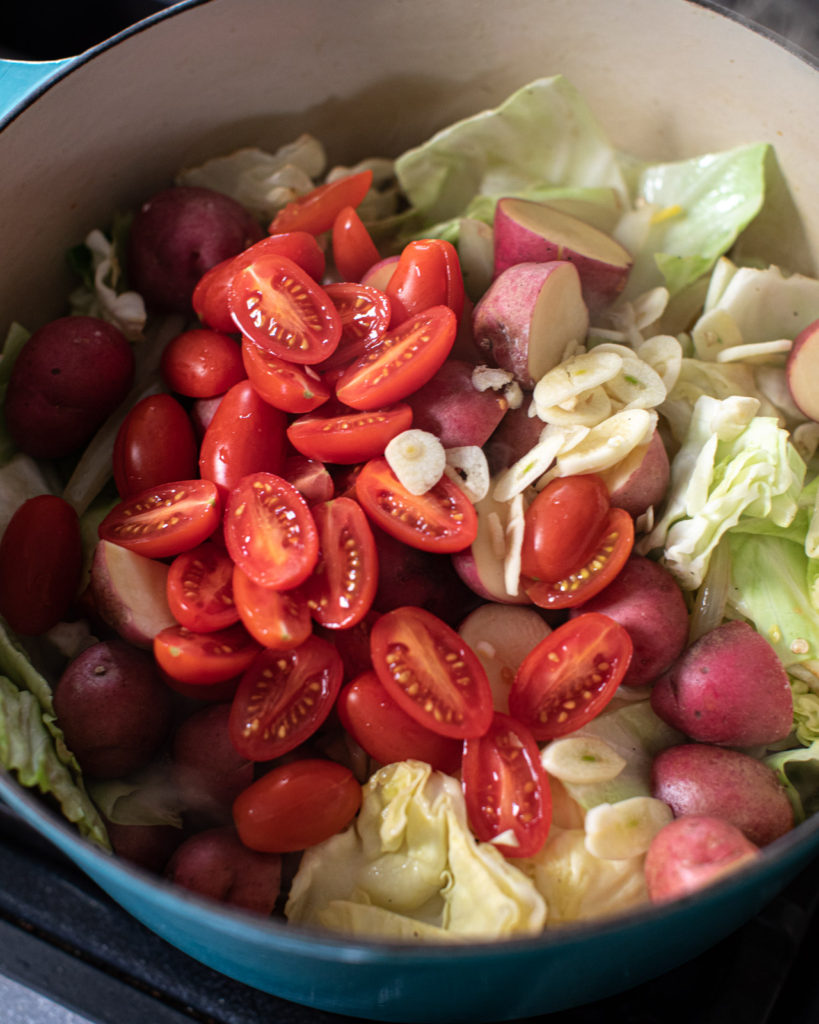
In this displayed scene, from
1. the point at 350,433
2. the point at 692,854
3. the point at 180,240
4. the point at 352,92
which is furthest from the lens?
the point at 352,92

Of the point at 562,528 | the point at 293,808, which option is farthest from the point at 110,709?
the point at 562,528

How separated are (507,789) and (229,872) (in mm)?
316

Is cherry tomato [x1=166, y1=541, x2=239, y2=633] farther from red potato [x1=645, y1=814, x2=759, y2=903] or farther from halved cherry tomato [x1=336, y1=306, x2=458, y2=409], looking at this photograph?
red potato [x1=645, y1=814, x2=759, y2=903]

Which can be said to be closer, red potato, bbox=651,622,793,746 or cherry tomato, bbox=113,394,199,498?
red potato, bbox=651,622,793,746

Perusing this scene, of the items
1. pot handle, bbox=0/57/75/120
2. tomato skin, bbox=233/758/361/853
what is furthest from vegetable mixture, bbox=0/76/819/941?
pot handle, bbox=0/57/75/120

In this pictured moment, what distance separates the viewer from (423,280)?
1176mm

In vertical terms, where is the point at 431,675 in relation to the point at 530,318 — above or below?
below

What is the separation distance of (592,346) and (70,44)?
1.09 metres

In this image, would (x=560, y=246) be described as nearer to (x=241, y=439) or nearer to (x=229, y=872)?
(x=241, y=439)

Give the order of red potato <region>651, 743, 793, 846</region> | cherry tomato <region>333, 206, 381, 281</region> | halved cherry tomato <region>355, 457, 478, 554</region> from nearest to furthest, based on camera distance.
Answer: red potato <region>651, 743, 793, 846</region> < halved cherry tomato <region>355, 457, 478, 554</region> < cherry tomato <region>333, 206, 381, 281</region>

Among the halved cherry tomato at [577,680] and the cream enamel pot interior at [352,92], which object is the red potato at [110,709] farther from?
the halved cherry tomato at [577,680]

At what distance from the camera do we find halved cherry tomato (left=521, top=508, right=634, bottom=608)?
1078mm

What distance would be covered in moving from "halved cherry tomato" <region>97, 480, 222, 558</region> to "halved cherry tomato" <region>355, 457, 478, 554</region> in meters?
0.19

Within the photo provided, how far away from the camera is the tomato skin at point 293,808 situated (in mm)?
975
